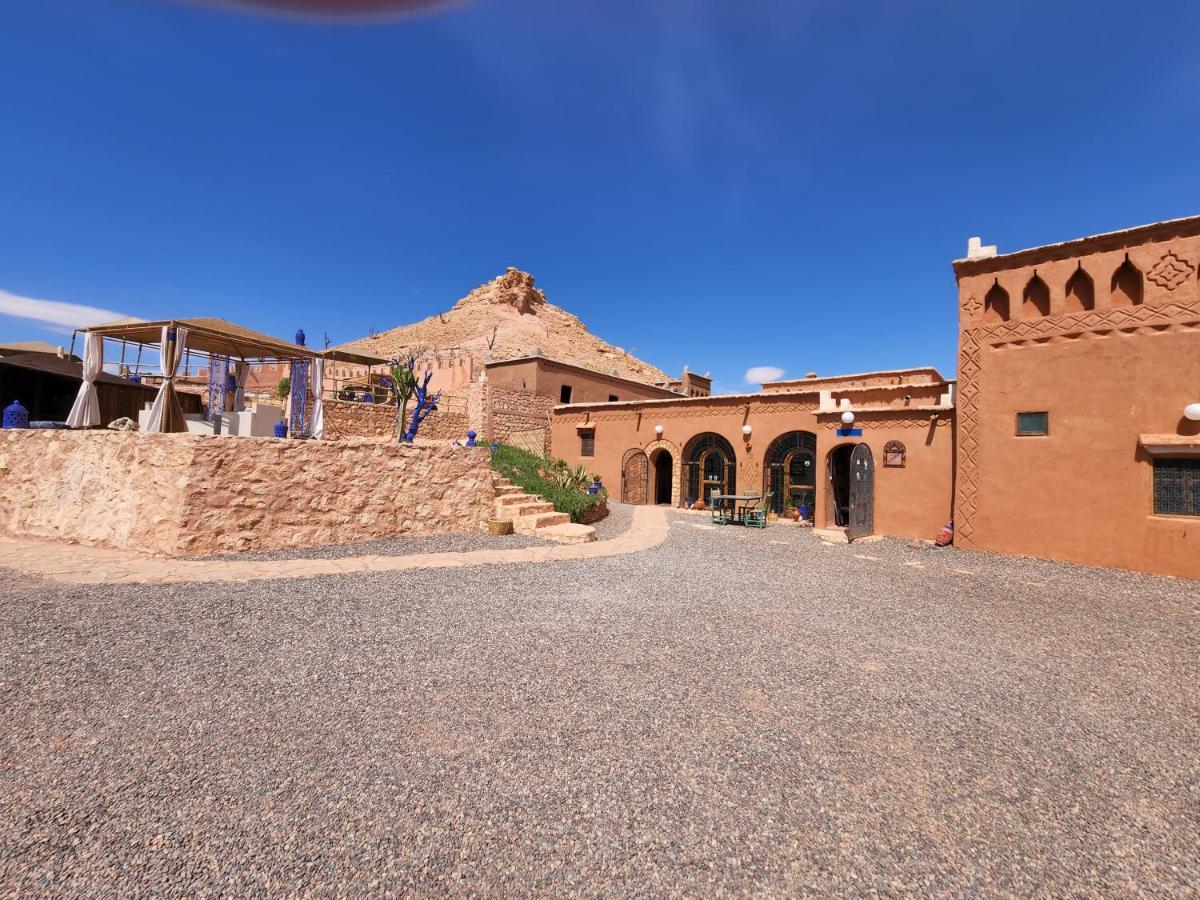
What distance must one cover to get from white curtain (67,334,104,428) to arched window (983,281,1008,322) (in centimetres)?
1716

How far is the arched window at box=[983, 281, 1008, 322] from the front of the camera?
945 cm

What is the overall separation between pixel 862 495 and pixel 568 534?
23.4 feet

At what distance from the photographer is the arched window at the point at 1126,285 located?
8219 millimetres

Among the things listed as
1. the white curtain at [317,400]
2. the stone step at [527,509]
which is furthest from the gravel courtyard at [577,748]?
the white curtain at [317,400]

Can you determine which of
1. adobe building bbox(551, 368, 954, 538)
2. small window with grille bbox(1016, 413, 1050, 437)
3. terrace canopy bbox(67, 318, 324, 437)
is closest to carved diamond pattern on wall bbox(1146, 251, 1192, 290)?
small window with grille bbox(1016, 413, 1050, 437)

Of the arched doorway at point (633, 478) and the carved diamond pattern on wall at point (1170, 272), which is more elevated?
the carved diamond pattern on wall at point (1170, 272)

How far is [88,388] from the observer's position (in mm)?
8742

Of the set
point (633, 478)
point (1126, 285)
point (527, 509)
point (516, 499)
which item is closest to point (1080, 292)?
point (1126, 285)

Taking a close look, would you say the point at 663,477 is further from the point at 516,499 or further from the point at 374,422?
the point at 374,422

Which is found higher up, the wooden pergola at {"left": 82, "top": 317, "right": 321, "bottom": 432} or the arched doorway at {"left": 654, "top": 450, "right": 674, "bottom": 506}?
the wooden pergola at {"left": 82, "top": 317, "right": 321, "bottom": 432}

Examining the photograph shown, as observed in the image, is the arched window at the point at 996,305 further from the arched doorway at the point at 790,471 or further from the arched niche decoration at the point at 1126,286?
the arched doorway at the point at 790,471

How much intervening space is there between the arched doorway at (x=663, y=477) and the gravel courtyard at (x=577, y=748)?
13.0m

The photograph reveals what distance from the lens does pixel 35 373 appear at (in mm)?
12969

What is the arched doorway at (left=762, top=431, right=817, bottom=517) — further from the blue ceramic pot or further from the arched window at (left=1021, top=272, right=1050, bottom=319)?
the blue ceramic pot
